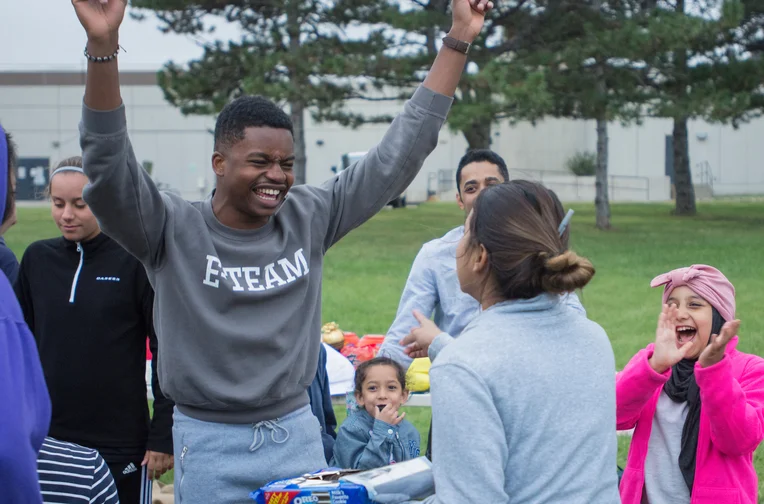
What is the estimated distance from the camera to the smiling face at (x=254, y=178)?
2.69m

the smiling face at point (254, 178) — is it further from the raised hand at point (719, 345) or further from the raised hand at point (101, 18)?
the raised hand at point (719, 345)

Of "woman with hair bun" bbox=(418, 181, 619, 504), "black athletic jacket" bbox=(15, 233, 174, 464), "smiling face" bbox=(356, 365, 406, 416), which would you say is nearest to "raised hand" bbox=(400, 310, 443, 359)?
"woman with hair bun" bbox=(418, 181, 619, 504)

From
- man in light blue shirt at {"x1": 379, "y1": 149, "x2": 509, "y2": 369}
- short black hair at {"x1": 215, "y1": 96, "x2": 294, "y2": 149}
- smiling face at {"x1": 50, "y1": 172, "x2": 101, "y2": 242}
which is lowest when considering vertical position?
man in light blue shirt at {"x1": 379, "y1": 149, "x2": 509, "y2": 369}

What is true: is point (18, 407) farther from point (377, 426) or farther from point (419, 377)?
point (419, 377)

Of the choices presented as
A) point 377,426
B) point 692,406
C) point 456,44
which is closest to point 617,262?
point 377,426

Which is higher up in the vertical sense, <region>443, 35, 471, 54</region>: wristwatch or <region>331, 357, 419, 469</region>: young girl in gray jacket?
<region>443, 35, 471, 54</region>: wristwatch

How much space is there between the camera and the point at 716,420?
3285mm

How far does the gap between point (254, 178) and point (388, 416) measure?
2380 mm

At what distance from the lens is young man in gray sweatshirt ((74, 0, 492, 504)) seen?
2.53 meters

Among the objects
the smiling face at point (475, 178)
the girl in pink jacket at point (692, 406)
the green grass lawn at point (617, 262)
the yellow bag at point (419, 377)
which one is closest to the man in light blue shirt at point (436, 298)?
the green grass lawn at point (617, 262)

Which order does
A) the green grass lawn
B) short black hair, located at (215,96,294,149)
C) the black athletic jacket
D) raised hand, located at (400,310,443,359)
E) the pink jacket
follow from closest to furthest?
raised hand, located at (400,310,443,359) < short black hair, located at (215,96,294,149) < the pink jacket < the black athletic jacket < the green grass lawn

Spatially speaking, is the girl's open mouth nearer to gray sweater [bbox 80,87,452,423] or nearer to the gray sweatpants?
gray sweater [bbox 80,87,452,423]

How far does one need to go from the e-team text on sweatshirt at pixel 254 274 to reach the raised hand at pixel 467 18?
89 centimetres

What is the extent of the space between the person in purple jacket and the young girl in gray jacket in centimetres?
296
